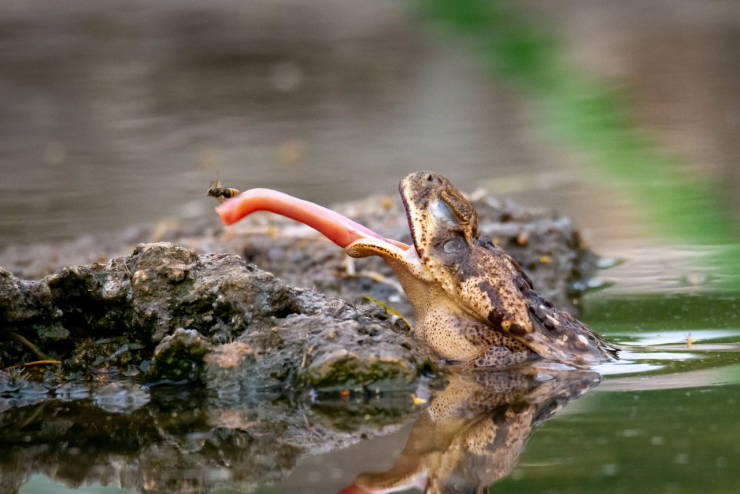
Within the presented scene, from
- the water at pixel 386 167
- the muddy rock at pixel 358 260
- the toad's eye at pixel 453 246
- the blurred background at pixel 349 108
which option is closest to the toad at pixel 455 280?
the toad's eye at pixel 453 246

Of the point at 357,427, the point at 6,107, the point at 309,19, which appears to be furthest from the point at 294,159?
the point at 309,19

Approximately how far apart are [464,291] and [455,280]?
1.9 inches

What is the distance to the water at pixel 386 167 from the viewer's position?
1146 mm

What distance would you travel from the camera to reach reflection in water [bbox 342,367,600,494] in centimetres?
248

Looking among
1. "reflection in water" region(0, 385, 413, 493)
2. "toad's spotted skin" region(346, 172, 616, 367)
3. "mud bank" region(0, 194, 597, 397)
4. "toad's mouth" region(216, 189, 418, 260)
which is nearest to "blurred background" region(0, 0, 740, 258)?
"toad's spotted skin" region(346, 172, 616, 367)

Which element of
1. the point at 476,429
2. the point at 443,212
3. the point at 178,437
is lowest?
the point at 476,429

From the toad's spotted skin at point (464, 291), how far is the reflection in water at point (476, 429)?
13 centimetres

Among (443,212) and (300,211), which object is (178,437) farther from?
(443,212)

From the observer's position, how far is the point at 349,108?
13.5 metres

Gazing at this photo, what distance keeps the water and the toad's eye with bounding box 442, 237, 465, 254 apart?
0.48 meters

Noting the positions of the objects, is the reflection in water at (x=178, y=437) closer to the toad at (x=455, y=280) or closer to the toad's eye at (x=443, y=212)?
the toad at (x=455, y=280)

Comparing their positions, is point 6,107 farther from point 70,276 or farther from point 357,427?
point 357,427

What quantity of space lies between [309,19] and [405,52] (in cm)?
301

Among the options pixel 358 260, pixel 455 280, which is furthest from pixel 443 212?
pixel 358 260
